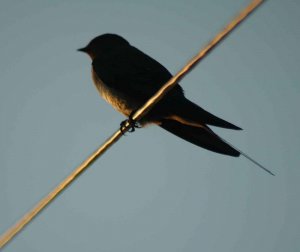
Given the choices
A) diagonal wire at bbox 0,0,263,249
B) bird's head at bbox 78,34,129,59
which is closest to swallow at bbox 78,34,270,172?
bird's head at bbox 78,34,129,59

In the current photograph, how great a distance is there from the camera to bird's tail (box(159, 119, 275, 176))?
3886mm

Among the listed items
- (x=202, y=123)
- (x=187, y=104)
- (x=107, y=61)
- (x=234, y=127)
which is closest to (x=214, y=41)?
(x=234, y=127)

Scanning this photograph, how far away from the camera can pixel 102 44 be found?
5.85 m

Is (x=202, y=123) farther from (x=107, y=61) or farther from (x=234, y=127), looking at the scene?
(x=107, y=61)

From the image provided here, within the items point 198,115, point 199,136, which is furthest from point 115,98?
point 198,115

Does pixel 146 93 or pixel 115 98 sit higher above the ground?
pixel 146 93

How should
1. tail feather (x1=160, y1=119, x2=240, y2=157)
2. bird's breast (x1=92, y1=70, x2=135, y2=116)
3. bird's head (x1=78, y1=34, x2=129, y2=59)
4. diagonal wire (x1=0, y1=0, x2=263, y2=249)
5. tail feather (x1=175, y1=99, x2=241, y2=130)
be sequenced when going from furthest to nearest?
bird's head (x1=78, y1=34, x2=129, y2=59) < bird's breast (x1=92, y1=70, x2=135, y2=116) < tail feather (x1=160, y1=119, x2=240, y2=157) < tail feather (x1=175, y1=99, x2=241, y2=130) < diagonal wire (x1=0, y1=0, x2=263, y2=249)

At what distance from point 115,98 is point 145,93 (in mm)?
316

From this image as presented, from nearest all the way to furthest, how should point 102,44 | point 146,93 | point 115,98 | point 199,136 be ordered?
point 199,136 → point 146,93 → point 115,98 → point 102,44

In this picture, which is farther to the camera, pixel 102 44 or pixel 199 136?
pixel 102 44

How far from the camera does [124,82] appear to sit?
189 inches

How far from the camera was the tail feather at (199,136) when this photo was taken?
391cm

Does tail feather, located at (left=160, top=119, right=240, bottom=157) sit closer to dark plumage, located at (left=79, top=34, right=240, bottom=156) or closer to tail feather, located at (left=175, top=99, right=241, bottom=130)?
dark plumage, located at (left=79, top=34, right=240, bottom=156)

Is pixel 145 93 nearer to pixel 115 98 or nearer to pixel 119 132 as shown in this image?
pixel 115 98
